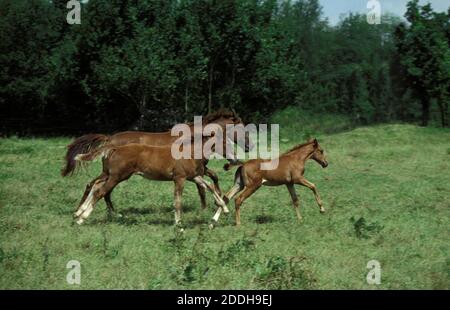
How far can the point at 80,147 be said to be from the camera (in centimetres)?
1265

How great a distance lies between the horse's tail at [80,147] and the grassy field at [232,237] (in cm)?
98

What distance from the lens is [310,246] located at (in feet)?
32.2

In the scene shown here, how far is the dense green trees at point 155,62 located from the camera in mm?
30828

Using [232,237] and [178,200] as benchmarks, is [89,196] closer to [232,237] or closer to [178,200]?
[178,200]

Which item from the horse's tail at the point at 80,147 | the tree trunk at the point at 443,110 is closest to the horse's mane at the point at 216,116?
the horse's tail at the point at 80,147

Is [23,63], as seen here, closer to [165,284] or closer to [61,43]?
[61,43]

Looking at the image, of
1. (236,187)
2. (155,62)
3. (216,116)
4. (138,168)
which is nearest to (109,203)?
(138,168)

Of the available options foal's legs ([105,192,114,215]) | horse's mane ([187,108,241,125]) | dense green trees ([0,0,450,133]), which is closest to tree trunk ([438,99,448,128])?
dense green trees ([0,0,450,133])

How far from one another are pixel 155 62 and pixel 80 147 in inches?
686

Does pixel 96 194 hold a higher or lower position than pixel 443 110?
lower

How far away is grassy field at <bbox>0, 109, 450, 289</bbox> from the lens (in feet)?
25.8

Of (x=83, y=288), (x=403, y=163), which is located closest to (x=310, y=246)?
(x=83, y=288)

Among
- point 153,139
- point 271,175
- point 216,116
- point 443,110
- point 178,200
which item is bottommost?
point 178,200
